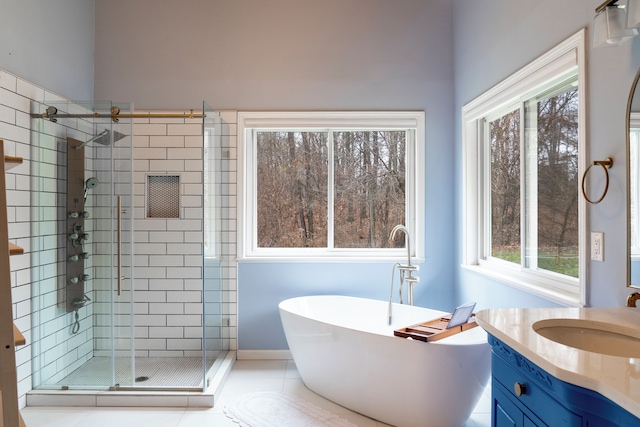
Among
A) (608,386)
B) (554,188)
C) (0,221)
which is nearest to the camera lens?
(608,386)

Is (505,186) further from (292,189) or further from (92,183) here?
(92,183)

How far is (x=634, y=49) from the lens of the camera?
5.28ft

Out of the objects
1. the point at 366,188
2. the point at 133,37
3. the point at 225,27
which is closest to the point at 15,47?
the point at 133,37

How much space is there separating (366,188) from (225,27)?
1871 mm

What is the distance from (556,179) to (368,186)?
1.64 m

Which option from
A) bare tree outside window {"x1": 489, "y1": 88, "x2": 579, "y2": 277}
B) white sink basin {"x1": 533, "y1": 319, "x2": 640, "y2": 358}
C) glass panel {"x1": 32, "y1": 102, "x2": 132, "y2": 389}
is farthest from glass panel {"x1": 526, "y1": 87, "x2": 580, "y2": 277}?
glass panel {"x1": 32, "y1": 102, "x2": 132, "y2": 389}

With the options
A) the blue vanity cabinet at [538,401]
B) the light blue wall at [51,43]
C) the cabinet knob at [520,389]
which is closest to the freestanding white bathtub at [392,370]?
the blue vanity cabinet at [538,401]

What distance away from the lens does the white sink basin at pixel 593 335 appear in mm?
1361

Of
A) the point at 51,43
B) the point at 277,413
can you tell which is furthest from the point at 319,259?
the point at 51,43

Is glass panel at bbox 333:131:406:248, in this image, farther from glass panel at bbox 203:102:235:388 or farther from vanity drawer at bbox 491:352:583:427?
vanity drawer at bbox 491:352:583:427

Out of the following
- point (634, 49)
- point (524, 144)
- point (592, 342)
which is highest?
point (634, 49)

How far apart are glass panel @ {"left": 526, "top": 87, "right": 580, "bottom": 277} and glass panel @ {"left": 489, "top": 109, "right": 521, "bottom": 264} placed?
0.71 feet

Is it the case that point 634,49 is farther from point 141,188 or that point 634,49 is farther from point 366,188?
point 141,188

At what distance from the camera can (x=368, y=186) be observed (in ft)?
12.1
